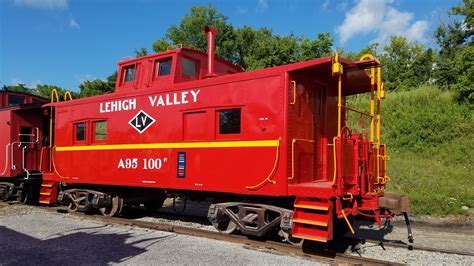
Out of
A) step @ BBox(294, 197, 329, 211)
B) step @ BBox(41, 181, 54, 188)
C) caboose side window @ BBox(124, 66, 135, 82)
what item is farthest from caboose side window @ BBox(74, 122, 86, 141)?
step @ BBox(294, 197, 329, 211)

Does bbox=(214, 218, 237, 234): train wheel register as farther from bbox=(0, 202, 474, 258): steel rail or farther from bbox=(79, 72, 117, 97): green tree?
bbox=(79, 72, 117, 97): green tree

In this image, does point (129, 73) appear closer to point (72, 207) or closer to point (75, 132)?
point (75, 132)

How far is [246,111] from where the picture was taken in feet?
24.8

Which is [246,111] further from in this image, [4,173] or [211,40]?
[4,173]

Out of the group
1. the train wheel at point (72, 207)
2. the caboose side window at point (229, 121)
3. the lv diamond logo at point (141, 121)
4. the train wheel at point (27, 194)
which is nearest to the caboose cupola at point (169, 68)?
the lv diamond logo at point (141, 121)

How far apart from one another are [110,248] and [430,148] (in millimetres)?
14283

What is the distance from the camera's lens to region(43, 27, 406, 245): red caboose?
7.02 meters

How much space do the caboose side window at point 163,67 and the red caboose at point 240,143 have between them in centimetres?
3

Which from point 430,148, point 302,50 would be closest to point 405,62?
point 302,50

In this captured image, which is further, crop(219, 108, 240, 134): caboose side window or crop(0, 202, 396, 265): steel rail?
crop(219, 108, 240, 134): caboose side window

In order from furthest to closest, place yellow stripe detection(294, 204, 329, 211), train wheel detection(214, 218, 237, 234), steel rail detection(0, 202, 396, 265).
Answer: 1. train wheel detection(214, 218, 237, 234)
2. yellow stripe detection(294, 204, 329, 211)
3. steel rail detection(0, 202, 396, 265)

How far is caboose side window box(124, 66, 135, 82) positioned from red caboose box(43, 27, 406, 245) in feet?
0.15

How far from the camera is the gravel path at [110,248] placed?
6.52 m

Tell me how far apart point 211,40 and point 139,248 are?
5202 millimetres
